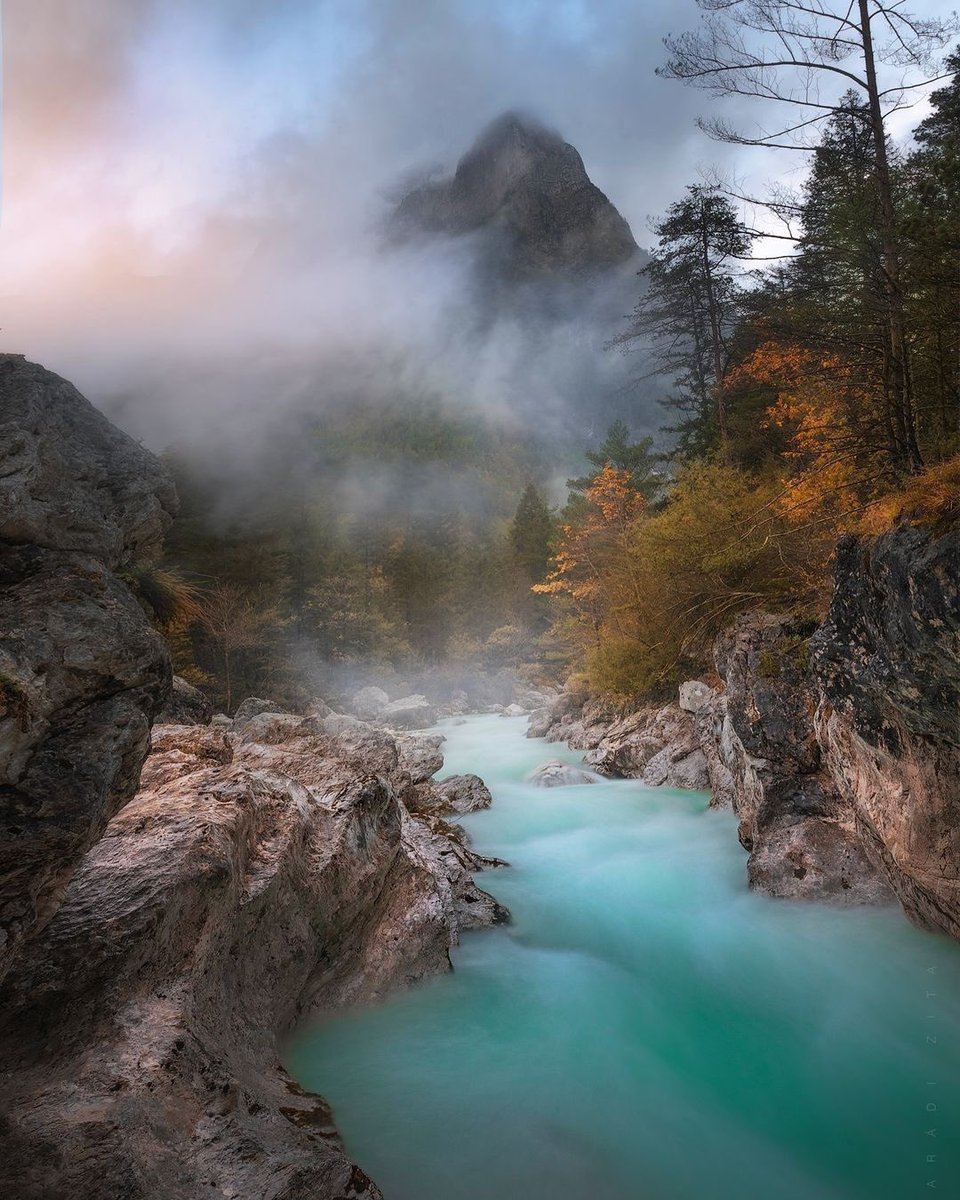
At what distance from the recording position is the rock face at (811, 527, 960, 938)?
16.0 ft

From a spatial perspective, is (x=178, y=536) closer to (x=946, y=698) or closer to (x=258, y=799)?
(x=258, y=799)

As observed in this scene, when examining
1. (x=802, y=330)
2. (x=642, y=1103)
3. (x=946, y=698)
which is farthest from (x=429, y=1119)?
(x=802, y=330)

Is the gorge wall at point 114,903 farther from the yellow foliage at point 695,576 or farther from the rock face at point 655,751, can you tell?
the rock face at point 655,751

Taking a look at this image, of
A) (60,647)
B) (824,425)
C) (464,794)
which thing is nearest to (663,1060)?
(60,647)

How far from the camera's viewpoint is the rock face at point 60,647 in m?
2.66

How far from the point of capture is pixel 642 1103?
15.3ft

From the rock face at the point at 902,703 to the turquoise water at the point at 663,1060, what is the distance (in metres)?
1.00

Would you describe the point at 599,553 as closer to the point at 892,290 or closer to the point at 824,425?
the point at 824,425

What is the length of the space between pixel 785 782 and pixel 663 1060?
4600 mm

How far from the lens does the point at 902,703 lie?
18.4 feet

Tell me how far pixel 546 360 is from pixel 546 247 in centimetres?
3168

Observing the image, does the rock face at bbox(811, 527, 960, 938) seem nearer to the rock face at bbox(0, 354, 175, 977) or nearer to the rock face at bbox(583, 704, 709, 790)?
the rock face at bbox(0, 354, 175, 977)

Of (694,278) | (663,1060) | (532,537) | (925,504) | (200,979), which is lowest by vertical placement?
(663,1060)

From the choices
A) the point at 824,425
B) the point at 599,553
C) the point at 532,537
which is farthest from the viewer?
the point at 532,537
